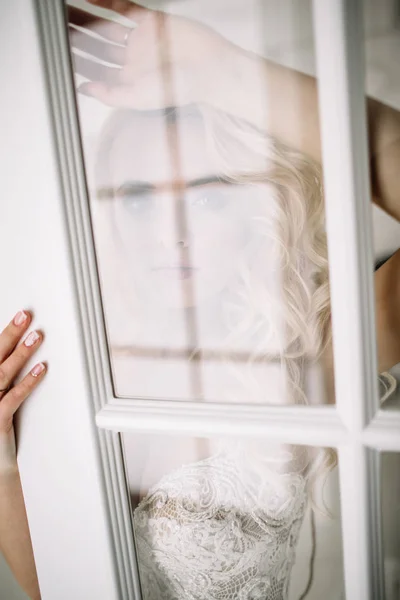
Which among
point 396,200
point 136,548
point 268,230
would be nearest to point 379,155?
point 396,200

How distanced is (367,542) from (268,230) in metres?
0.40

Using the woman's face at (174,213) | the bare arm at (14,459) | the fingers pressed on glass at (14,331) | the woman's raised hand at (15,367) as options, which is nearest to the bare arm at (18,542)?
the bare arm at (14,459)

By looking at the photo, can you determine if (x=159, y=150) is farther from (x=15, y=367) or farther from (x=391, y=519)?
(x=391, y=519)

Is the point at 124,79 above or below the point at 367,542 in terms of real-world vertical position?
above

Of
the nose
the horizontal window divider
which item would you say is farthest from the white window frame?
the nose

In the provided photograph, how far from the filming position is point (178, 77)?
0.59m

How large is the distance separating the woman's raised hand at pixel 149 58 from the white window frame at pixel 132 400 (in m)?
0.03

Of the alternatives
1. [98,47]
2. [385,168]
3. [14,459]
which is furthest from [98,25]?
[14,459]

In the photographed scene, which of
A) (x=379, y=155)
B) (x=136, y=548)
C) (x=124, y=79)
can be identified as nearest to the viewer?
(x=379, y=155)

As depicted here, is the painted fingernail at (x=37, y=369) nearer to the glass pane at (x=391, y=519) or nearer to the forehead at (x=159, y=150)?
the forehead at (x=159, y=150)

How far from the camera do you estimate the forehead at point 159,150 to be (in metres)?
0.61

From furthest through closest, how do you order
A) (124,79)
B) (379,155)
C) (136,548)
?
(136,548) < (124,79) < (379,155)

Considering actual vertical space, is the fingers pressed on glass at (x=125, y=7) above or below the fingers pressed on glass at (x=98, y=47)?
above

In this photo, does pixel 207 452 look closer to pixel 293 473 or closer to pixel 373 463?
pixel 293 473
